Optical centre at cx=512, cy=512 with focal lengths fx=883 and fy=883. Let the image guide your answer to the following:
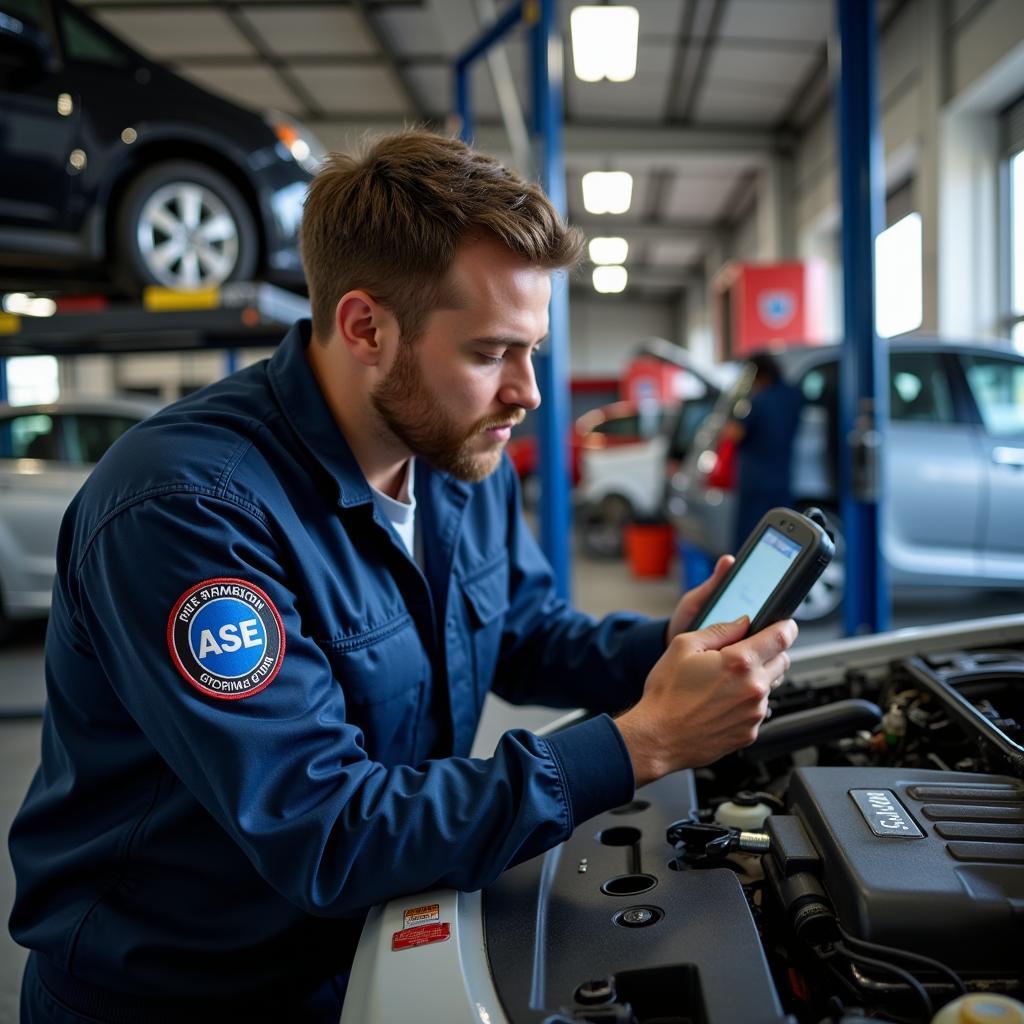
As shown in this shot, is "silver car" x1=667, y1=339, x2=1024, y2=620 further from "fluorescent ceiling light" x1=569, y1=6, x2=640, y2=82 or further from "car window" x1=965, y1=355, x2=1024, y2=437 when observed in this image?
"fluorescent ceiling light" x1=569, y1=6, x2=640, y2=82

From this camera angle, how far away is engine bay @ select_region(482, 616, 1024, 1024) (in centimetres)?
70

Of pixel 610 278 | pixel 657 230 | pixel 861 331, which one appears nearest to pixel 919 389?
pixel 861 331

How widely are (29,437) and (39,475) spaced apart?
285mm

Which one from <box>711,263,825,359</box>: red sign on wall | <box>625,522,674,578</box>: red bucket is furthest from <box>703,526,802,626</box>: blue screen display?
<box>711,263,825,359</box>: red sign on wall

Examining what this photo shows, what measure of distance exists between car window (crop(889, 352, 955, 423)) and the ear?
146 inches

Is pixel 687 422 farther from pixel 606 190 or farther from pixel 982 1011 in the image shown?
pixel 982 1011

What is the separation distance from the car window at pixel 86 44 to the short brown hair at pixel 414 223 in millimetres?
2693

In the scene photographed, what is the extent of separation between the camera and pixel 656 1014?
723 mm

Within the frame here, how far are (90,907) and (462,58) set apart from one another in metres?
4.67

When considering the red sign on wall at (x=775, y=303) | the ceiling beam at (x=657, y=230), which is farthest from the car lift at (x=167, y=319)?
the ceiling beam at (x=657, y=230)

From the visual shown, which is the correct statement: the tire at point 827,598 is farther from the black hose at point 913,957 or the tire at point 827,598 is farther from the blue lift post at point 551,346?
the black hose at point 913,957

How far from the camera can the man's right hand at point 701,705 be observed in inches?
35.4

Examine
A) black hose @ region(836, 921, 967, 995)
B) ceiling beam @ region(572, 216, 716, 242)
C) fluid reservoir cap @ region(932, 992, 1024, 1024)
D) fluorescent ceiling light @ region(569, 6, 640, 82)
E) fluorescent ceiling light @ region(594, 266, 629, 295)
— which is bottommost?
black hose @ region(836, 921, 967, 995)

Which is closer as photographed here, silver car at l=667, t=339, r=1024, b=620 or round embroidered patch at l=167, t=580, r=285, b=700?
round embroidered patch at l=167, t=580, r=285, b=700
